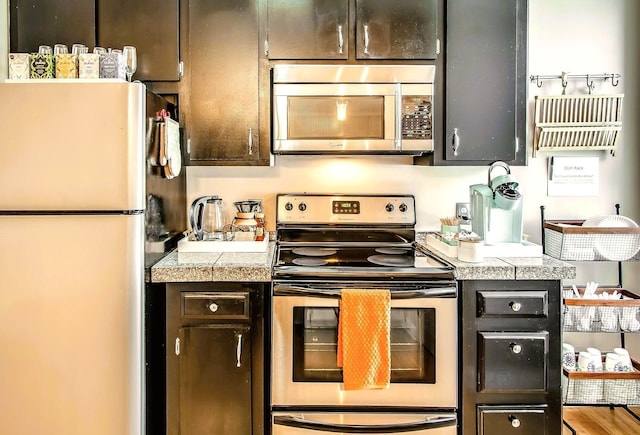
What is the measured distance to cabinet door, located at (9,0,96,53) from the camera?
1996 mm

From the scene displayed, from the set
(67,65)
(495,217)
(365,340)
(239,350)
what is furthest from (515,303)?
(67,65)

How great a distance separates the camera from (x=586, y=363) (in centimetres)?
224

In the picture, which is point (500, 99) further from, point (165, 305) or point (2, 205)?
point (2, 205)

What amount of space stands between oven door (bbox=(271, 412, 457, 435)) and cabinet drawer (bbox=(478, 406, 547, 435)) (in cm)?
13

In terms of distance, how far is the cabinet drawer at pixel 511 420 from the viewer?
1744 mm

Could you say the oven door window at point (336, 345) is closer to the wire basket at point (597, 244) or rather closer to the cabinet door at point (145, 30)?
the wire basket at point (597, 244)

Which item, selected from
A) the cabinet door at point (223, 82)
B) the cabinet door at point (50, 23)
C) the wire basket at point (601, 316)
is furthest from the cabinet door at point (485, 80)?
the cabinet door at point (50, 23)

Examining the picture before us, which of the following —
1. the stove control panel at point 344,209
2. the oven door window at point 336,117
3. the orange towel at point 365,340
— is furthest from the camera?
the stove control panel at point 344,209

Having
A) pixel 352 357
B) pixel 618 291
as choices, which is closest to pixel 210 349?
pixel 352 357

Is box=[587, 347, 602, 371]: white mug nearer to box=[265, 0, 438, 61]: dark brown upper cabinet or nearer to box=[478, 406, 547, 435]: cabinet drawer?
box=[478, 406, 547, 435]: cabinet drawer

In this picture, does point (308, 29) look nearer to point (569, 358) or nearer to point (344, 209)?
point (344, 209)

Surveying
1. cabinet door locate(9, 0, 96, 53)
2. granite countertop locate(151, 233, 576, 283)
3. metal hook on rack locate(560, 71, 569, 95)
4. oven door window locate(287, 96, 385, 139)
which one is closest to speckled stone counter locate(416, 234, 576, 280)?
granite countertop locate(151, 233, 576, 283)

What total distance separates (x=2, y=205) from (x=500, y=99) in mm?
2157

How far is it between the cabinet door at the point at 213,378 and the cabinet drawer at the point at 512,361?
94 centimetres
